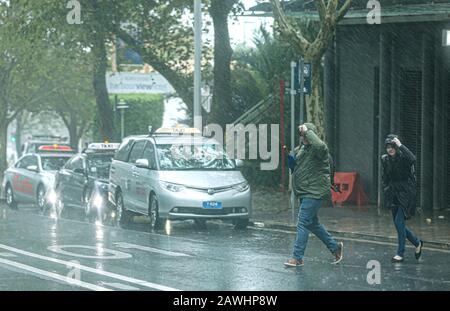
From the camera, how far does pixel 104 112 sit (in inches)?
1396

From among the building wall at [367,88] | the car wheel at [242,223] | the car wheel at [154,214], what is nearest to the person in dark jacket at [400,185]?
the car wheel at [242,223]

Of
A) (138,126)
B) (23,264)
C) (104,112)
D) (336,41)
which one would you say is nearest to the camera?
(23,264)

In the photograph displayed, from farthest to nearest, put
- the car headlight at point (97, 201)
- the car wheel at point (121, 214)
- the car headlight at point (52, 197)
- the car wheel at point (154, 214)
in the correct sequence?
1. the car headlight at point (52, 197)
2. the car headlight at point (97, 201)
3. the car wheel at point (121, 214)
4. the car wheel at point (154, 214)

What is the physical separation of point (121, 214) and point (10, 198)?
8.09 metres

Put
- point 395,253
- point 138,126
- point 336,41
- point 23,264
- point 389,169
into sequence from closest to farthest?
point 23,264
point 389,169
point 395,253
point 336,41
point 138,126

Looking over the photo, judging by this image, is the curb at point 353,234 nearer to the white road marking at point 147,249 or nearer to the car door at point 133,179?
the car door at point 133,179

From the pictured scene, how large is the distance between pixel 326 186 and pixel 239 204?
20.1 ft

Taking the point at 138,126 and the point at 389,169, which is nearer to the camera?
the point at 389,169

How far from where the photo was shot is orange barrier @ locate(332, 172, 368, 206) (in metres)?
25.6

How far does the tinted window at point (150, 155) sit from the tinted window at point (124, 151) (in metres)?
1.00

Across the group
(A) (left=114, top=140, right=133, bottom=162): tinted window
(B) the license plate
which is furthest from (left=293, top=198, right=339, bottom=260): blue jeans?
(A) (left=114, top=140, right=133, bottom=162): tinted window

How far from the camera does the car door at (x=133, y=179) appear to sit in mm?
21812
